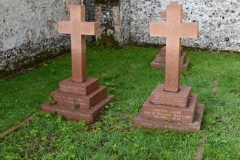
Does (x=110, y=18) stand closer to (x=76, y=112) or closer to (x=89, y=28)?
(x=89, y=28)

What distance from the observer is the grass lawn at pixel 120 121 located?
4363mm

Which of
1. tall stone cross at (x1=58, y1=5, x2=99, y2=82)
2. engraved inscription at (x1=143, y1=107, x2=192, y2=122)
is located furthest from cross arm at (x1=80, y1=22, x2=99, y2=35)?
engraved inscription at (x1=143, y1=107, x2=192, y2=122)

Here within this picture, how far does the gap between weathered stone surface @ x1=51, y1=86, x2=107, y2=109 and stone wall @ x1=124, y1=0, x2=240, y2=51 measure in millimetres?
5699

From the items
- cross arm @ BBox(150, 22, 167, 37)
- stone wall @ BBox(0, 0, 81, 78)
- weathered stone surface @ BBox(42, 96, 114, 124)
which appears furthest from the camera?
stone wall @ BBox(0, 0, 81, 78)

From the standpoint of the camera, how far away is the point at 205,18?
413 inches

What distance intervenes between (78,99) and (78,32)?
1.16 metres

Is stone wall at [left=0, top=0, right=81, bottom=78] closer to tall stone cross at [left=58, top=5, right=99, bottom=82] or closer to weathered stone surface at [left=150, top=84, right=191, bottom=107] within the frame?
tall stone cross at [left=58, top=5, right=99, bottom=82]

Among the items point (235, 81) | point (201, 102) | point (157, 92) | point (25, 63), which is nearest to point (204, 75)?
point (235, 81)

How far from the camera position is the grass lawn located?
4.36 m

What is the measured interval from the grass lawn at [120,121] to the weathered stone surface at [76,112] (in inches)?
5.1

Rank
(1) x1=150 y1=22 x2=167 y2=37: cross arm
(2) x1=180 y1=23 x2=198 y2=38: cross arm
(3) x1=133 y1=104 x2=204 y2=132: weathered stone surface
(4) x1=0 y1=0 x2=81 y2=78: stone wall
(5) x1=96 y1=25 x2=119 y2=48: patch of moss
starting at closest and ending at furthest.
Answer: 1. (3) x1=133 y1=104 x2=204 y2=132: weathered stone surface
2. (2) x1=180 y1=23 x2=198 y2=38: cross arm
3. (1) x1=150 y1=22 x2=167 y2=37: cross arm
4. (4) x1=0 y1=0 x2=81 y2=78: stone wall
5. (5) x1=96 y1=25 x2=119 y2=48: patch of moss

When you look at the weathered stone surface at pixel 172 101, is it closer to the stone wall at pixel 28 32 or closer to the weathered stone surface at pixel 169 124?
the weathered stone surface at pixel 169 124

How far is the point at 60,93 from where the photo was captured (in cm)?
573

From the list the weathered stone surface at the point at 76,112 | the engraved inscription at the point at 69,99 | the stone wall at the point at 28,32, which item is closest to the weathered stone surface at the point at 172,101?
the weathered stone surface at the point at 76,112
